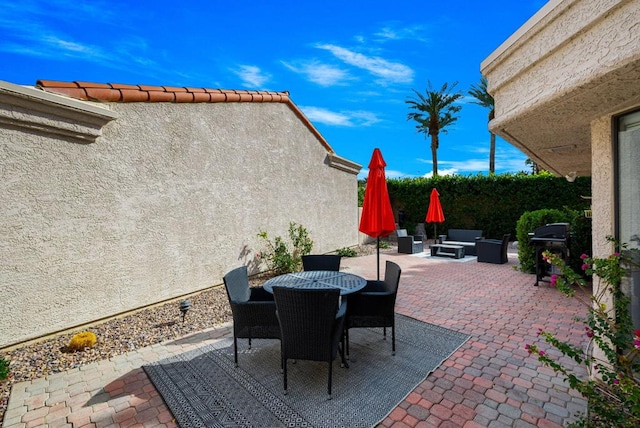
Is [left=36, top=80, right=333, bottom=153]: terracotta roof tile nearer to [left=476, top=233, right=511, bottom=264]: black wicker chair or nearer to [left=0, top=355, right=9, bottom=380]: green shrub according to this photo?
[left=0, top=355, right=9, bottom=380]: green shrub

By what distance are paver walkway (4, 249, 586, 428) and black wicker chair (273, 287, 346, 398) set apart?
105 cm

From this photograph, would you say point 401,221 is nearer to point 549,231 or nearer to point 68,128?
point 549,231

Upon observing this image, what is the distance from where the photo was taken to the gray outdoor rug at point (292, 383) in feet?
11.0

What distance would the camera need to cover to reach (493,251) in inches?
467

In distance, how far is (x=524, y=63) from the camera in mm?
3203

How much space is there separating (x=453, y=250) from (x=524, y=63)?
11.6 m

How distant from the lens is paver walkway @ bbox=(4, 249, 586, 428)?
132 inches

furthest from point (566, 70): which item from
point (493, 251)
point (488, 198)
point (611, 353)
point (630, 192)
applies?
point (488, 198)

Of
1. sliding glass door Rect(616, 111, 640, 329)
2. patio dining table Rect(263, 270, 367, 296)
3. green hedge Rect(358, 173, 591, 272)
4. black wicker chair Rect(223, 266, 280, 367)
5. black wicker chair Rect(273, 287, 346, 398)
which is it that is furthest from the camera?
green hedge Rect(358, 173, 591, 272)

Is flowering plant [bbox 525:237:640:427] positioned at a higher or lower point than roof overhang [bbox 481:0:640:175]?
lower

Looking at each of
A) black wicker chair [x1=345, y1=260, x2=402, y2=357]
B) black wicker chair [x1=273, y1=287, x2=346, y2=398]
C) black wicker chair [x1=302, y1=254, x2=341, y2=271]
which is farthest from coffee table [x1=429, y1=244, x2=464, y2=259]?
black wicker chair [x1=273, y1=287, x2=346, y2=398]

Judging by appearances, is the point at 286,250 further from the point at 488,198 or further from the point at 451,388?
the point at 488,198

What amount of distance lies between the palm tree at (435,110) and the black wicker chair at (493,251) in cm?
1843

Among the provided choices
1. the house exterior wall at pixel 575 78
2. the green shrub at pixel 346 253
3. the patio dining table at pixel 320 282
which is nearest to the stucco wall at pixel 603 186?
the house exterior wall at pixel 575 78
